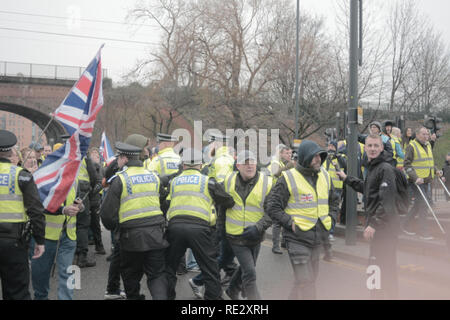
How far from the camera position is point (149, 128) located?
3184 cm

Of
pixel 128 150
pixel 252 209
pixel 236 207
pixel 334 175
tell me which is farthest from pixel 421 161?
pixel 128 150

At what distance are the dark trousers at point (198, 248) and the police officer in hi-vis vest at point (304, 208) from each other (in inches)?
32.2

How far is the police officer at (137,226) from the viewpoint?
4.50m

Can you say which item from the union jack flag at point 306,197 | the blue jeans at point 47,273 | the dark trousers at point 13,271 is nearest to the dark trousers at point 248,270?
the union jack flag at point 306,197

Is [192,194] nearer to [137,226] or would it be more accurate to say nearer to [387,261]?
[137,226]

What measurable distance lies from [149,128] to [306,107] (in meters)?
13.3

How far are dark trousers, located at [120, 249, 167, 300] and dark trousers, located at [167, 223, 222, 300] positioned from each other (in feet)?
0.52

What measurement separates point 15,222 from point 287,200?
2797 mm

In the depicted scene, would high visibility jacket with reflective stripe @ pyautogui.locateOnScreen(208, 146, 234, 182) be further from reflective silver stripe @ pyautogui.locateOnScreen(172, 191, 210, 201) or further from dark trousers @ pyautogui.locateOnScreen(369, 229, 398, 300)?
dark trousers @ pyautogui.locateOnScreen(369, 229, 398, 300)

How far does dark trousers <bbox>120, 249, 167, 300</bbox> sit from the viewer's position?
4566 millimetres

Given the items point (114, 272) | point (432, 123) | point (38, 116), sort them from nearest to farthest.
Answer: point (114, 272) → point (432, 123) → point (38, 116)

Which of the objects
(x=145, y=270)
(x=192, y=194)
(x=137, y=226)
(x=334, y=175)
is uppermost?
(x=334, y=175)

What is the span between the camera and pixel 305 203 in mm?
4570

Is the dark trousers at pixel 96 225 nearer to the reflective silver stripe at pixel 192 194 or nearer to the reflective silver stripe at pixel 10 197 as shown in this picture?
the reflective silver stripe at pixel 192 194
